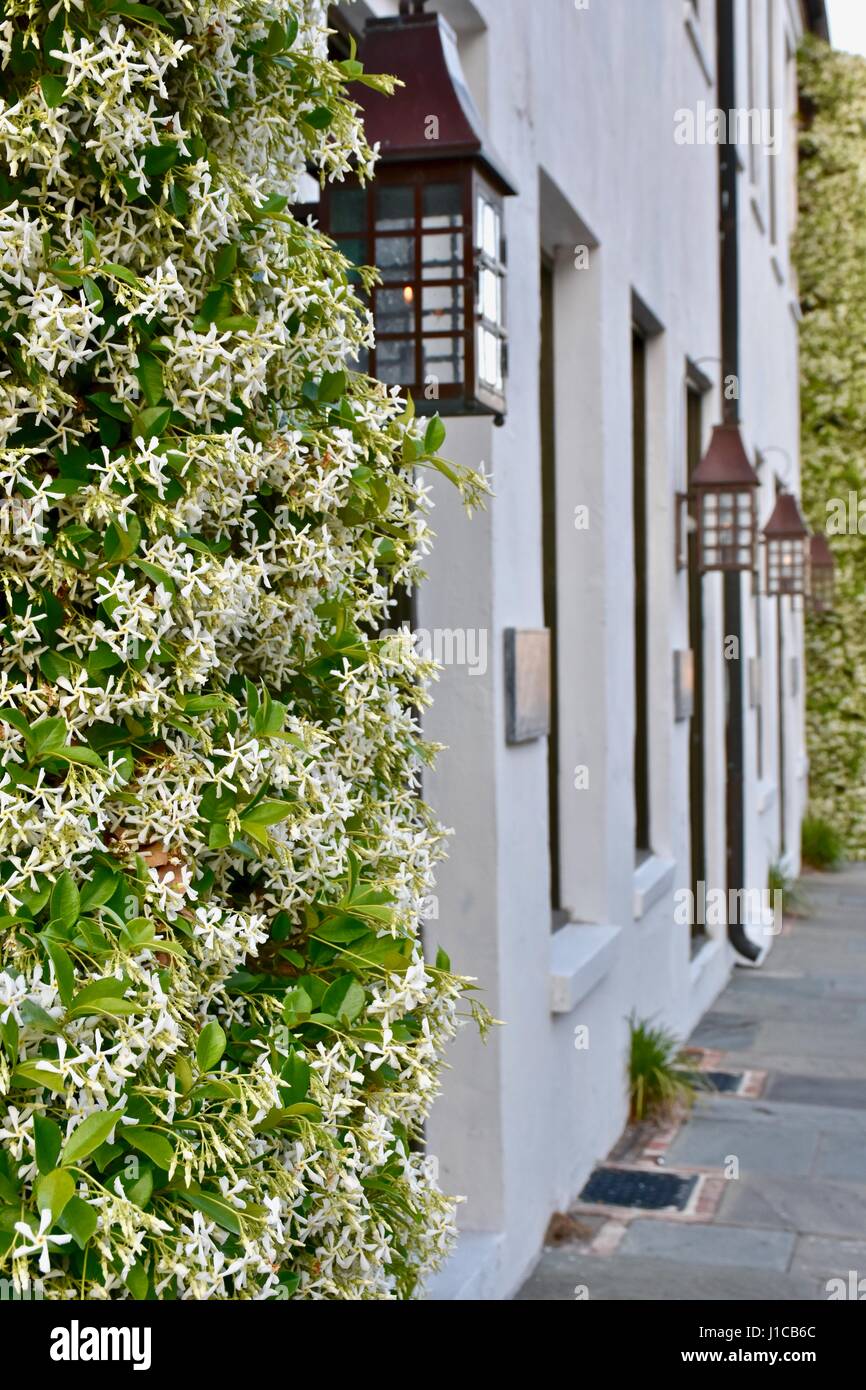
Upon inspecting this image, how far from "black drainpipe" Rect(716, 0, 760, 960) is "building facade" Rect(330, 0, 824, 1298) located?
0.06ft

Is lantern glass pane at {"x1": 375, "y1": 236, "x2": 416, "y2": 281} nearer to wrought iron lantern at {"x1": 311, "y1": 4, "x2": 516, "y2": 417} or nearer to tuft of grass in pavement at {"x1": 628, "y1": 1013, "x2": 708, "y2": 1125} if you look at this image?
wrought iron lantern at {"x1": 311, "y1": 4, "x2": 516, "y2": 417}

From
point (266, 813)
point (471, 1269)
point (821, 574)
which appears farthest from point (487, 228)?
point (821, 574)

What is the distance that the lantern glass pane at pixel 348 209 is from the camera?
3027 mm

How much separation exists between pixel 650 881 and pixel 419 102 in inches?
176

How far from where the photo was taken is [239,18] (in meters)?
1.91

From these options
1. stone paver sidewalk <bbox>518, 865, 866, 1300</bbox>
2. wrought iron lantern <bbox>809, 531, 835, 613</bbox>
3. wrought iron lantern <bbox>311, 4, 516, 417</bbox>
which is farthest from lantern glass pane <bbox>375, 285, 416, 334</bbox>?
wrought iron lantern <bbox>809, 531, 835, 613</bbox>

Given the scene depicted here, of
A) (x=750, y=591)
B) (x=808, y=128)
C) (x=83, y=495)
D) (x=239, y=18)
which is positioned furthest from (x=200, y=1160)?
(x=808, y=128)

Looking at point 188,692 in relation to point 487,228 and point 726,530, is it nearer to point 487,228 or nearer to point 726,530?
point 487,228

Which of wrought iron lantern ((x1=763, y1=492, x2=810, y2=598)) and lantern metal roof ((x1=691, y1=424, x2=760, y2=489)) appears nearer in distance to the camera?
lantern metal roof ((x1=691, y1=424, x2=760, y2=489))

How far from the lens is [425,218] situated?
299 centimetres

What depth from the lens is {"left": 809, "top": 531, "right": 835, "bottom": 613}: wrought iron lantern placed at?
14.8 metres

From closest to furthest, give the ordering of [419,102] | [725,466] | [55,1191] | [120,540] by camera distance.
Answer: [55,1191] → [120,540] → [419,102] → [725,466]

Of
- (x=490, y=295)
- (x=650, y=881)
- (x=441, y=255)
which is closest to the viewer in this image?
(x=441, y=255)
